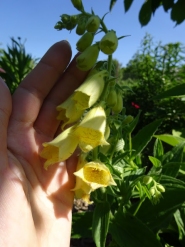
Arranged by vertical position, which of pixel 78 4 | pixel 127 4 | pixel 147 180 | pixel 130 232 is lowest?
pixel 130 232

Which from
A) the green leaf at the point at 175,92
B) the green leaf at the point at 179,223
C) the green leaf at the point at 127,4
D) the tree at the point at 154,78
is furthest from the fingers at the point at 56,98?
the tree at the point at 154,78

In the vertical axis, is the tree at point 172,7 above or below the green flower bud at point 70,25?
above

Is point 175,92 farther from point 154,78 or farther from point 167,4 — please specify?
point 154,78

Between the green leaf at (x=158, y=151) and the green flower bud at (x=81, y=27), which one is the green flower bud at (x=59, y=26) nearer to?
the green flower bud at (x=81, y=27)

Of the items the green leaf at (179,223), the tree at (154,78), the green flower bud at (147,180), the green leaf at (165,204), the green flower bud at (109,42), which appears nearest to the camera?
the green flower bud at (109,42)

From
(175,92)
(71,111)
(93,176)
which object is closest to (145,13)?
(175,92)

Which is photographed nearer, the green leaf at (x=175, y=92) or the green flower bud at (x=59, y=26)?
the green flower bud at (x=59, y=26)
